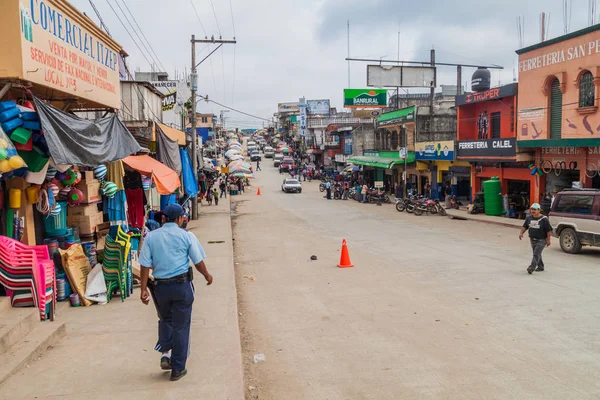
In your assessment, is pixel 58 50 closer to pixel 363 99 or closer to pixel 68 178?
pixel 68 178

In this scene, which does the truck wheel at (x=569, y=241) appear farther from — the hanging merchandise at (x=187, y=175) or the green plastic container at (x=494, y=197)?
the hanging merchandise at (x=187, y=175)

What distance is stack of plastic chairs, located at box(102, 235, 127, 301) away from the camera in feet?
30.0

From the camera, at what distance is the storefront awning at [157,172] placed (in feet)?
40.7

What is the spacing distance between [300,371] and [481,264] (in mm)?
8657

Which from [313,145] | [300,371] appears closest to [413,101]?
[313,145]

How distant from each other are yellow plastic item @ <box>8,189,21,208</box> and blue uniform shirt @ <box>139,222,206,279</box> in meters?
3.22

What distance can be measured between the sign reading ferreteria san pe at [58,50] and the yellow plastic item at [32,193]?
4.99ft

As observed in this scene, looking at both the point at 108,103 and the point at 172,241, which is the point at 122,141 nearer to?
the point at 108,103

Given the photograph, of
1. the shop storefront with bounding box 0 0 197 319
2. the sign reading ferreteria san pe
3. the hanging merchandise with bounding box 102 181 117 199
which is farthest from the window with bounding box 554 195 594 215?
the sign reading ferreteria san pe

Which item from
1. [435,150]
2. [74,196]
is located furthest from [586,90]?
[74,196]

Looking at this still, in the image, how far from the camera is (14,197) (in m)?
7.73

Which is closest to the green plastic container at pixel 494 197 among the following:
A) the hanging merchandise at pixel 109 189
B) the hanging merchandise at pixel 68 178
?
the hanging merchandise at pixel 109 189

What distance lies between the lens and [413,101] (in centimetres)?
6512

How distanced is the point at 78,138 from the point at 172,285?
3.39 meters
